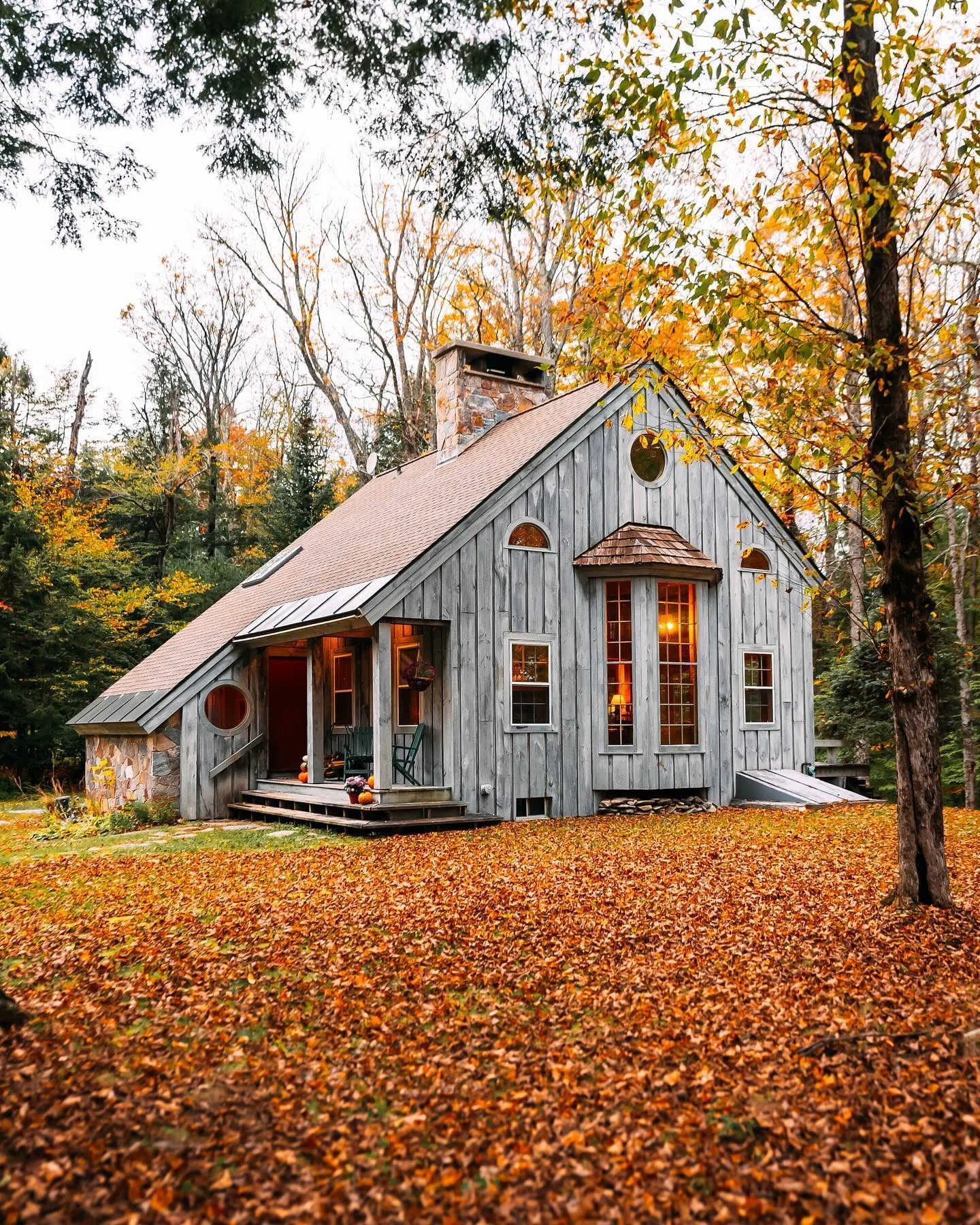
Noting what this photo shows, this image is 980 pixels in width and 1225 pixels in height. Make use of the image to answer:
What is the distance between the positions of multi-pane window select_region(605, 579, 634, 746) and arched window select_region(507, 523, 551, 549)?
1.12 metres

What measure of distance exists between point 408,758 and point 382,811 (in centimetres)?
96

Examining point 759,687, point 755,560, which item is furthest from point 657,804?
point 755,560

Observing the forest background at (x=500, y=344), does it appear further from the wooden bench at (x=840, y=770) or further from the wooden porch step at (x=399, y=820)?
the wooden porch step at (x=399, y=820)

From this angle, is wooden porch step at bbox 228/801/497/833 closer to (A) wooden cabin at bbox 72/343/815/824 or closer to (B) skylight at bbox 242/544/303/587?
(A) wooden cabin at bbox 72/343/815/824

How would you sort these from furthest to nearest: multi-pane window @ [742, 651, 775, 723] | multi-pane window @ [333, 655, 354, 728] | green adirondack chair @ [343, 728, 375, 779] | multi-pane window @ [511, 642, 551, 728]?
multi-pane window @ [333, 655, 354, 728]
multi-pane window @ [742, 651, 775, 723]
green adirondack chair @ [343, 728, 375, 779]
multi-pane window @ [511, 642, 551, 728]

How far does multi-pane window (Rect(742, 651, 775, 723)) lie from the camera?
14.2m

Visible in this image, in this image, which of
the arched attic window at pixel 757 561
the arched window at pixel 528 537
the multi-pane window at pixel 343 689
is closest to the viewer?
the arched window at pixel 528 537

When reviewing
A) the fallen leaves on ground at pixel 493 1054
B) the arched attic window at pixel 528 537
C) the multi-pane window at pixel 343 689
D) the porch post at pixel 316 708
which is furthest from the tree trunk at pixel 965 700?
the porch post at pixel 316 708

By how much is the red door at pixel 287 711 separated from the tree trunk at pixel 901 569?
11.5 metres

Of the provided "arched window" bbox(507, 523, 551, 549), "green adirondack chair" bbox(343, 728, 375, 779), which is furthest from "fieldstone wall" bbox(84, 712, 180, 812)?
"arched window" bbox(507, 523, 551, 549)

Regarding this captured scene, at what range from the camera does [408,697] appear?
1274 centimetres

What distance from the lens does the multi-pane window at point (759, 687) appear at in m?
14.2

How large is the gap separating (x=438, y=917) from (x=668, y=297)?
4.57 m

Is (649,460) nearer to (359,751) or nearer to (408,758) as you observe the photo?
(408,758)
